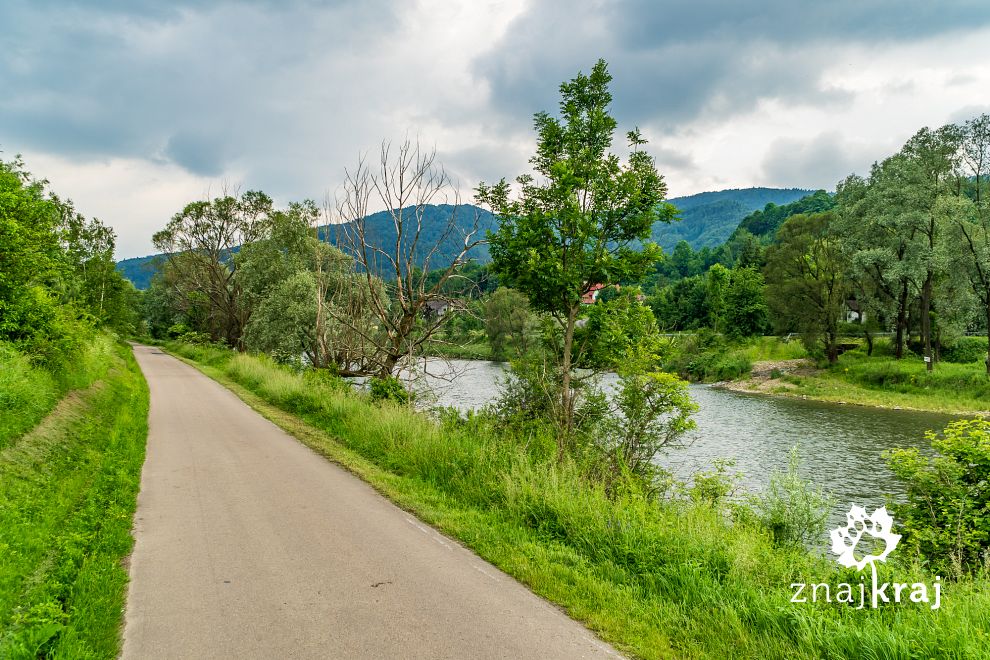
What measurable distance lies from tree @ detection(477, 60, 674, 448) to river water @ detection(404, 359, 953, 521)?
2.84 meters

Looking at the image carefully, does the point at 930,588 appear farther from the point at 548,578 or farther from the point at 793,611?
the point at 548,578

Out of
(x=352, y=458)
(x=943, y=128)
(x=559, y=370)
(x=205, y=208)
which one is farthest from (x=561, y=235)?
(x=205, y=208)

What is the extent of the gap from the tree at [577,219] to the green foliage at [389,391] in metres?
5.60

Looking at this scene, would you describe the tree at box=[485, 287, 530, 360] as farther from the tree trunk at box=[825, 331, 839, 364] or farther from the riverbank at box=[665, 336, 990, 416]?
the tree trunk at box=[825, 331, 839, 364]

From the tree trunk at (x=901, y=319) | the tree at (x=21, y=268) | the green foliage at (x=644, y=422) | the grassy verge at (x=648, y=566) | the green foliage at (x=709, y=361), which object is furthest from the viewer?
the green foliage at (x=709, y=361)

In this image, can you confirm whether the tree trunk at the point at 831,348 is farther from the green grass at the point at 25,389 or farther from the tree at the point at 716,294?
the green grass at the point at 25,389

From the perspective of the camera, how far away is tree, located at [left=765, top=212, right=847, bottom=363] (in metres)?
43.2

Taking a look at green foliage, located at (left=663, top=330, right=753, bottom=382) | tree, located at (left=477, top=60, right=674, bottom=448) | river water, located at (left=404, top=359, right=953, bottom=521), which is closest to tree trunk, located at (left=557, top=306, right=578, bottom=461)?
tree, located at (left=477, top=60, right=674, bottom=448)

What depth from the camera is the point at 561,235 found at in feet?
34.5

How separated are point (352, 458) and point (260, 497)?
2568 mm

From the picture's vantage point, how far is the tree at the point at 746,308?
194ft

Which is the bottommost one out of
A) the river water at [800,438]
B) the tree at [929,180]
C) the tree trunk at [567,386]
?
the river water at [800,438]

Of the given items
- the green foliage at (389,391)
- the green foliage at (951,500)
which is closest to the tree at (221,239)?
the green foliage at (389,391)

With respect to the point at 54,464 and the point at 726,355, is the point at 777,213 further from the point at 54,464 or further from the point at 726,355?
the point at 54,464
